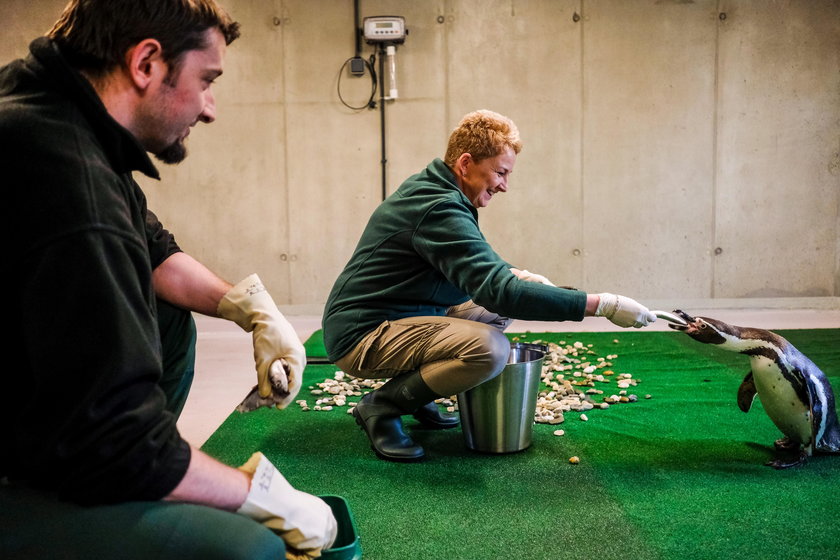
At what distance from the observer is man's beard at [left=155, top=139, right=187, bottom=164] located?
1.19 metres

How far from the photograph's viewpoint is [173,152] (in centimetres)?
122

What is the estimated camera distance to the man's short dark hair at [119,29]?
1.04 m

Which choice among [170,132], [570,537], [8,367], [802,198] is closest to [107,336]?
[8,367]

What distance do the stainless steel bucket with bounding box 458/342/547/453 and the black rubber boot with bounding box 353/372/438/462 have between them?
14 cm

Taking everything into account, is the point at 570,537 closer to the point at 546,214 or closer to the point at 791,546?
the point at 791,546

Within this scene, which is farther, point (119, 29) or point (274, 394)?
point (274, 394)

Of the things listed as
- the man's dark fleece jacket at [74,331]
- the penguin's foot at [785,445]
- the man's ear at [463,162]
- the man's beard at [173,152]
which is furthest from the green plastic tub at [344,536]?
the penguin's foot at [785,445]

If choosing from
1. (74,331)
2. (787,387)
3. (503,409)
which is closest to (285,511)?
(74,331)

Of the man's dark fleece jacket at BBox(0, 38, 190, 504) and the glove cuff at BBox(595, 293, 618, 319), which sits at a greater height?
the man's dark fleece jacket at BBox(0, 38, 190, 504)

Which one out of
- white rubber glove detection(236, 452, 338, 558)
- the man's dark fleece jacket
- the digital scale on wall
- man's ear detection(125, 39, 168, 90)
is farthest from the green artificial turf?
the digital scale on wall

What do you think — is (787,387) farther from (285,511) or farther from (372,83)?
(372,83)

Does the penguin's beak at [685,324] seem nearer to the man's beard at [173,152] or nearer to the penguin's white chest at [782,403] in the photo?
the penguin's white chest at [782,403]

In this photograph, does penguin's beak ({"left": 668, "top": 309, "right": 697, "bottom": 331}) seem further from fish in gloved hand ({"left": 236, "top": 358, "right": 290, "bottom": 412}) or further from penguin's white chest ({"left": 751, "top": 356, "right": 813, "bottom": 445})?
fish in gloved hand ({"left": 236, "top": 358, "right": 290, "bottom": 412})

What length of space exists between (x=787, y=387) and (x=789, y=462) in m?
0.22
